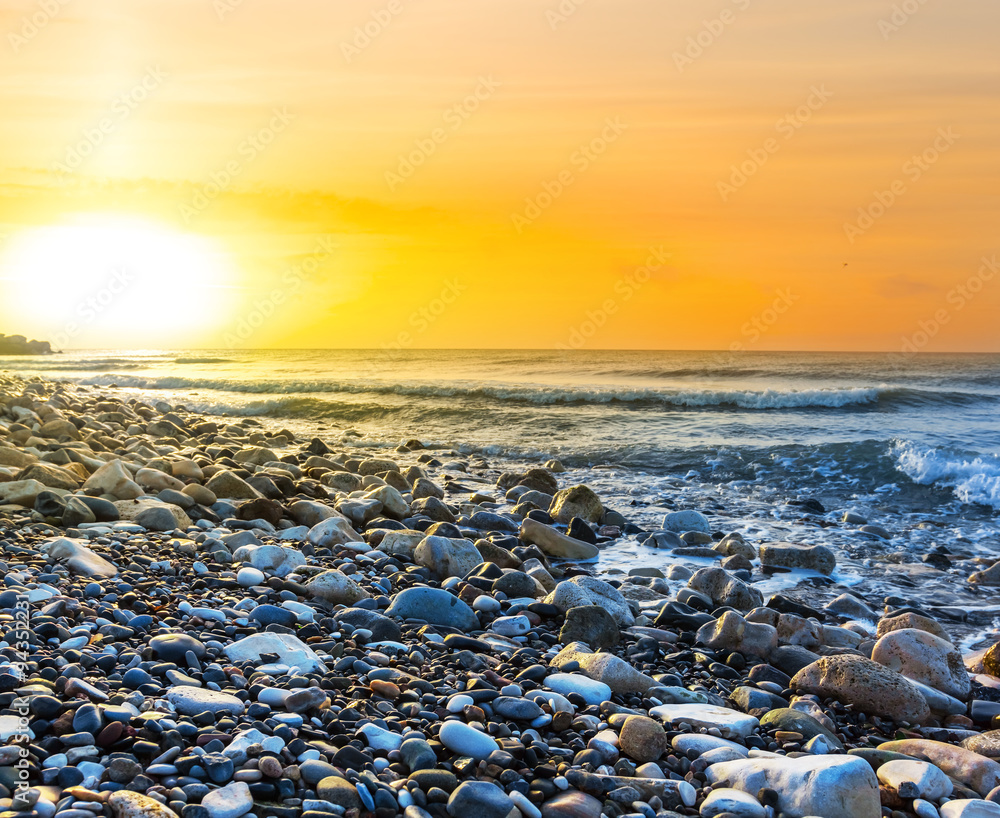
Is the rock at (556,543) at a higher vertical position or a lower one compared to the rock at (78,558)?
lower

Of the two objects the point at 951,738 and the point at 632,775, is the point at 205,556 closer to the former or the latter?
the point at 632,775

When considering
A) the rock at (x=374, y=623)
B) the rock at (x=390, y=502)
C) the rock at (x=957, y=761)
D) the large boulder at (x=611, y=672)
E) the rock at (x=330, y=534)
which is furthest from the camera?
the rock at (x=390, y=502)

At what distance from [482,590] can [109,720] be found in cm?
263

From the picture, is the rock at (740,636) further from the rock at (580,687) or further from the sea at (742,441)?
the sea at (742,441)

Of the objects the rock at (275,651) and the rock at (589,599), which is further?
the rock at (589,599)

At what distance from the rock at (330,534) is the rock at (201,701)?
290 centimetres

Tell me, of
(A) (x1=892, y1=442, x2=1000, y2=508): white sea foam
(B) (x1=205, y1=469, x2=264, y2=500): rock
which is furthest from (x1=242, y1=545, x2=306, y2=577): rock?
(A) (x1=892, y1=442, x2=1000, y2=508): white sea foam

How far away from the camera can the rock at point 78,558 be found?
4.00 meters

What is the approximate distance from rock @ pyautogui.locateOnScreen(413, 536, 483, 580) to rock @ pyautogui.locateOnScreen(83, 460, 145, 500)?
8.32ft

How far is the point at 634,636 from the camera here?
4.30 metres

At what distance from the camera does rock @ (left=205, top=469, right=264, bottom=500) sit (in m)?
6.72

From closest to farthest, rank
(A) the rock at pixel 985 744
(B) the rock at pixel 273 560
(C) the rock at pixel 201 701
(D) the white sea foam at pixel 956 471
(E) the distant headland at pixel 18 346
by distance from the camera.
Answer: (C) the rock at pixel 201 701
(A) the rock at pixel 985 744
(B) the rock at pixel 273 560
(D) the white sea foam at pixel 956 471
(E) the distant headland at pixel 18 346

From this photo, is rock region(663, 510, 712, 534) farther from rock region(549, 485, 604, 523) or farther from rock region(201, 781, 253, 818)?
rock region(201, 781, 253, 818)

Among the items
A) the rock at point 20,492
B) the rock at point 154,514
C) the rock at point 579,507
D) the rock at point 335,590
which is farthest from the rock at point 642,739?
the rock at point 20,492
